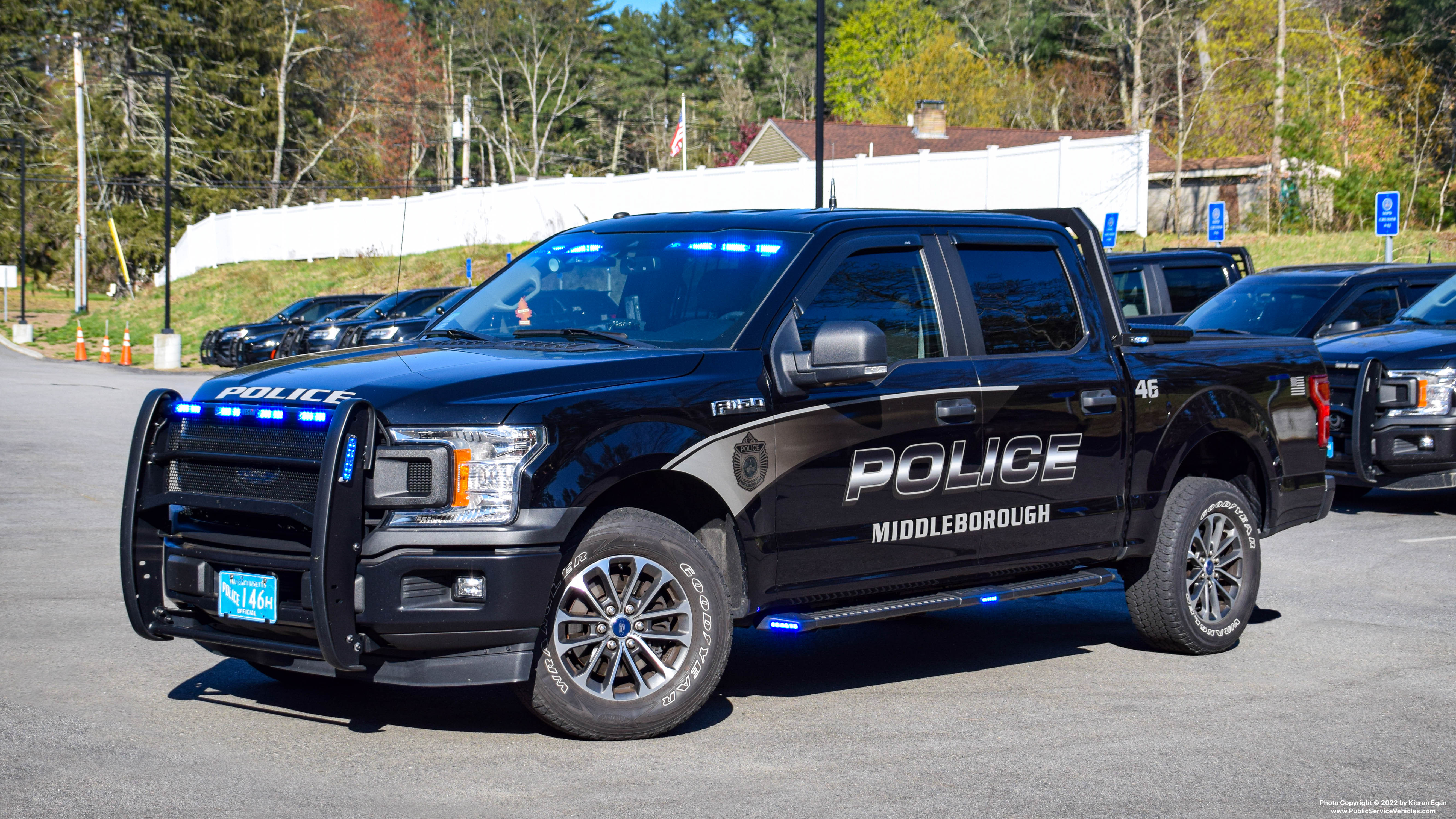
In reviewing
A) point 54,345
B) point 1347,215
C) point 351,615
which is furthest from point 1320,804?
point 54,345

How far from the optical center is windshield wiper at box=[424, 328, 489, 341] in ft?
20.3

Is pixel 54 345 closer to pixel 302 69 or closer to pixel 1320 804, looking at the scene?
pixel 302 69

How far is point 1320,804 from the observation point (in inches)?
190

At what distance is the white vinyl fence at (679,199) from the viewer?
4231 cm

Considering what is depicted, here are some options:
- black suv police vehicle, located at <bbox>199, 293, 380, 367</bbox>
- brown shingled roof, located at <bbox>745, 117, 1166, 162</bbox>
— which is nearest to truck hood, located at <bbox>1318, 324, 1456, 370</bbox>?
black suv police vehicle, located at <bbox>199, 293, 380, 367</bbox>

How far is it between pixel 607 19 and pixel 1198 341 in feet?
312

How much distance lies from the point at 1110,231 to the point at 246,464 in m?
31.2

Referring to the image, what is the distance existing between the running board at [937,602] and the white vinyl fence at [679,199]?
2587 centimetres

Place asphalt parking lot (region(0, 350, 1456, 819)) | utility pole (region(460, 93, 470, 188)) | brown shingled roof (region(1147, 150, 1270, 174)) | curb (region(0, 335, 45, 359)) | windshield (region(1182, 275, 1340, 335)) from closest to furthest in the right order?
asphalt parking lot (region(0, 350, 1456, 819)) < windshield (region(1182, 275, 1340, 335)) < curb (region(0, 335, 45, 359)) < brown shingled roof (region(1147, 150, 1270, 174)) < utility pole (region(460, 93, 470, 188))

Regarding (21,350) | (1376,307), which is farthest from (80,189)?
(1376,307)

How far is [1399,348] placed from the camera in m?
11.7

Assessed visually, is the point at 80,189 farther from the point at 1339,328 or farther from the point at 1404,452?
the point at 1404,452

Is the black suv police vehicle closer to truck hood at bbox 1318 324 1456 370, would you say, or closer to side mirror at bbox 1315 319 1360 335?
side mirror at bbox 1315 319 1360 335

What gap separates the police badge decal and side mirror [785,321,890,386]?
30cm
